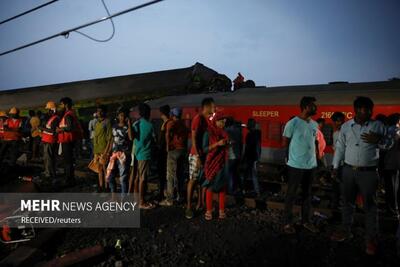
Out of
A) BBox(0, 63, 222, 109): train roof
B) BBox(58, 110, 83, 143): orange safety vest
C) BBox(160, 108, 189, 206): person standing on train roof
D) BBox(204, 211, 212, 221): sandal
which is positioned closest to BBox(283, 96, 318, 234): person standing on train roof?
BBox(204, 211, 212, 221): sandal


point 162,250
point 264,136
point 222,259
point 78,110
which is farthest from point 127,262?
point 78,110

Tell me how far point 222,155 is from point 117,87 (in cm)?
1853

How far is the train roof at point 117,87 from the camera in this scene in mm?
22156

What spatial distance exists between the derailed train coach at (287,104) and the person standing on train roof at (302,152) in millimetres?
4985

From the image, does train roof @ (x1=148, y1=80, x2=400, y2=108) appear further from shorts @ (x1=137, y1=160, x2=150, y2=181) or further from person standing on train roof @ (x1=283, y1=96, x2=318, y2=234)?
shorts @ (x1=137, y1=160, x2=150, y2=181)

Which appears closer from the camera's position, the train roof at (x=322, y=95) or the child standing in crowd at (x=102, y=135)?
the child standing in crowd at (x=102, y=135)

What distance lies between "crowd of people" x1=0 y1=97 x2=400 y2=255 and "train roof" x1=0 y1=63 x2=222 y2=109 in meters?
13.5

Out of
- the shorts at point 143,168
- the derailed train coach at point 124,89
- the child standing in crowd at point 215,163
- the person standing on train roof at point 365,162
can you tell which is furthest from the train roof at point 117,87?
the person standing on train roof at point 365,162

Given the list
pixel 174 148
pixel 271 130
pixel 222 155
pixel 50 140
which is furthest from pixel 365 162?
pixel 50 140

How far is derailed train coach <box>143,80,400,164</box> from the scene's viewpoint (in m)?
9.73

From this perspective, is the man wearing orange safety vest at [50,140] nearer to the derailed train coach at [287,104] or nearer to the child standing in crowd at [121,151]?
the child standing in crowd at [121,151]

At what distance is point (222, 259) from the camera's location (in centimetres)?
447

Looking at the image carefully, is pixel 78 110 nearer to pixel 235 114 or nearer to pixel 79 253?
pixel 235 114

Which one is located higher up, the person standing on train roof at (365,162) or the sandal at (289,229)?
the person standing on train roof at (365,162)
